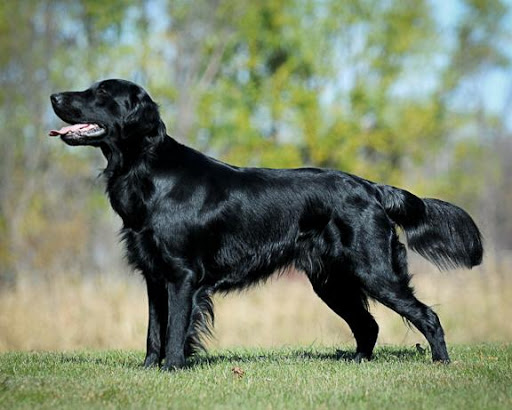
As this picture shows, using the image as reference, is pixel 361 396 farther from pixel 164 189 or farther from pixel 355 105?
pixel 355 105

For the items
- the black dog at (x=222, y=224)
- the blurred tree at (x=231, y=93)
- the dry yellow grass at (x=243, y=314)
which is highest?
the blurred tree at (x=231, y=93)

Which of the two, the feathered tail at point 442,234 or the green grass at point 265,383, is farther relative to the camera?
the feathered tail at point 442,234

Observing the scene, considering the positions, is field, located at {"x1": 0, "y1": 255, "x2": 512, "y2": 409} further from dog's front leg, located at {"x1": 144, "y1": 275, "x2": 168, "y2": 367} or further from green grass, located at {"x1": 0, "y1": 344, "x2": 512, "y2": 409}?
dog's front leg, located at {"x1": 144, "y1": 275, "x2": 168, "y2": 367}

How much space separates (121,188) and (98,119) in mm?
609

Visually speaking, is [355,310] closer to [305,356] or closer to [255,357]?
[305,356]

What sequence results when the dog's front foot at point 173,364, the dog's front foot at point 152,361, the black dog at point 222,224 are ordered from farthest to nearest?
the dog's front foot at point 152,361
the black dog at point 222,224
the dog's front foot at point 173,364

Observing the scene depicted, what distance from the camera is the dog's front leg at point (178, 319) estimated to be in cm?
596

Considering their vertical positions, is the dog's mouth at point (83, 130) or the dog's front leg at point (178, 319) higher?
the dog's mouth at point (83, 130)

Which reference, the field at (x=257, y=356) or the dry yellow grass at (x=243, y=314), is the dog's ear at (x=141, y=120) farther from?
the dry yellow grass at (x=243, y=314)

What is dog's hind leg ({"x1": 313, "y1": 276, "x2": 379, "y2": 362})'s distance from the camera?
6.96 metres

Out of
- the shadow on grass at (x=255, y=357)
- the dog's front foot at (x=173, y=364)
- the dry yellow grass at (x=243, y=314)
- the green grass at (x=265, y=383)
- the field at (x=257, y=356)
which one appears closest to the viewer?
the green grass at (x=265, y=383)

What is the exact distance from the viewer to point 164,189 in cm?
615

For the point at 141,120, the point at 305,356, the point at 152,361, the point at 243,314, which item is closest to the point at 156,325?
the point at 152,361

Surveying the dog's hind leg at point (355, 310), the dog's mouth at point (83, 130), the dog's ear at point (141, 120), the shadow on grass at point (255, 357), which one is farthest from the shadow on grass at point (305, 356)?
the dog's mouth at point (83, 130)
